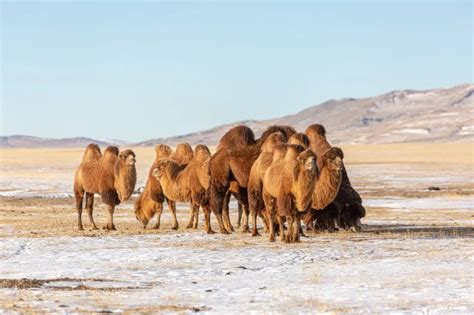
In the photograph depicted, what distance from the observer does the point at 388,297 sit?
426 inches

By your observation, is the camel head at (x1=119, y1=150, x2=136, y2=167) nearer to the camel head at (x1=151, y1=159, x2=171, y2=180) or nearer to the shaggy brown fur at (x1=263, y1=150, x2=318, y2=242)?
the camel head at (x1=151, y1=159, x2=171, y2=180)

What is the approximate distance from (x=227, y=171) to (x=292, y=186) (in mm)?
2706

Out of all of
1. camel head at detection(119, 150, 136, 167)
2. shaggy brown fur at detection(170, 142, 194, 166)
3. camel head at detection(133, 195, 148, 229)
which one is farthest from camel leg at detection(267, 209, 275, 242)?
shaggy brown fur at detection(170, 142, 194, 166)

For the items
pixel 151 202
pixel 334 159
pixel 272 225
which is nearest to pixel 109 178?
pixel 151 202

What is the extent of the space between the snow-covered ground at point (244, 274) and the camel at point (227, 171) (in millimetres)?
1268

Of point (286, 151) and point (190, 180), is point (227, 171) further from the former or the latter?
point (286, 151)

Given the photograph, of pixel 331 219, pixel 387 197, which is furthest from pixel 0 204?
pixel 331 219

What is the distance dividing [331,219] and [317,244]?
10.9 feet

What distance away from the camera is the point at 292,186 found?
1716 cm

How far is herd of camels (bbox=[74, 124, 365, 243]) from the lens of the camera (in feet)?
56.7

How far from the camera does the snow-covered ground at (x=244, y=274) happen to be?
10.5m

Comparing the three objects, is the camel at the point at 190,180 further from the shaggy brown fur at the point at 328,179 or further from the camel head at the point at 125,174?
the shaggy brown fur at the point at 328,179

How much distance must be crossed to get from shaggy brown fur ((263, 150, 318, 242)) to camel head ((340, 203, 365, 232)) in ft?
9.06

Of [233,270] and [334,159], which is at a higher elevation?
[334,159]
